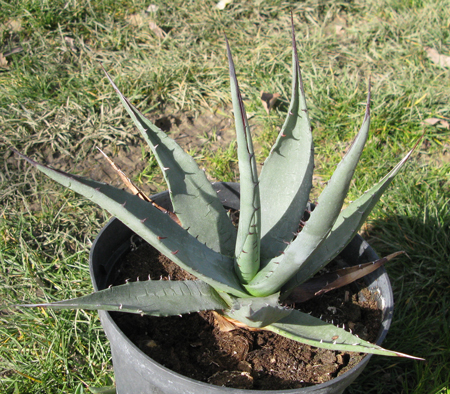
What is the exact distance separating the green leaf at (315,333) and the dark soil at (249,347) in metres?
0.15

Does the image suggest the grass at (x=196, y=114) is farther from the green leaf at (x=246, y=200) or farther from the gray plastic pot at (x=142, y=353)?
the green leaf at (x=246, y=200)

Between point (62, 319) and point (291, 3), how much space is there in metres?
2.86

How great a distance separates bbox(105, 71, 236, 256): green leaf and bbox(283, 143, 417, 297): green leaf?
260 millimetres

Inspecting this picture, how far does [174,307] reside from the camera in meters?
1.12

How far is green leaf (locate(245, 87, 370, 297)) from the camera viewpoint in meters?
0.85

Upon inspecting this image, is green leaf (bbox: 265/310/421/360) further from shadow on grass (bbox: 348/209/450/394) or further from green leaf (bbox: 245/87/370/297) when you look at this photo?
shadow on grass (bbox: 348/209/450/394)

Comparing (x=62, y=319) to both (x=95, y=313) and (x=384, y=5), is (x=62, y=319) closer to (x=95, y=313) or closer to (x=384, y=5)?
(x=95, y=313)

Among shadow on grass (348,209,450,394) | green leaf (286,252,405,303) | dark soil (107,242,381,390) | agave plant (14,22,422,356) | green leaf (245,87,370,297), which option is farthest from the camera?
shadow on grass (348,209,450,394)

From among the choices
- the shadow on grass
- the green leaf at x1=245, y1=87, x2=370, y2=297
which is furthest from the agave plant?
the shadow on grass

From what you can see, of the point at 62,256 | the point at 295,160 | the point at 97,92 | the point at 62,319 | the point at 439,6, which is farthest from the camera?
the point at 439,6

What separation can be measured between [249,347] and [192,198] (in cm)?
51


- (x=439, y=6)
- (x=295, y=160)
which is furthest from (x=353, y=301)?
(x=439, y=6)

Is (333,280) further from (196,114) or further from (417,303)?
(196,114)

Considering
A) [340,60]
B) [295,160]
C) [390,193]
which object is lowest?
[390,193]
